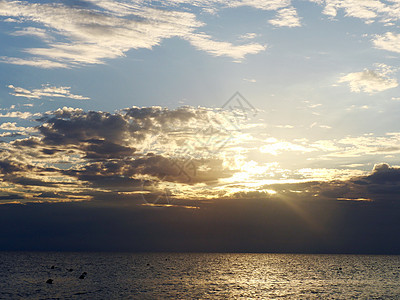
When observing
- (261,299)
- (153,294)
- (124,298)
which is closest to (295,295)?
(261,299)

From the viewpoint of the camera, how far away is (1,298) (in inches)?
3898

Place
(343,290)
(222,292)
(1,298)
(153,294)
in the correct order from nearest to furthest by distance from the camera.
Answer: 1. (1,298)
2. (153,294)
3. (222,292)
4. (343,290)

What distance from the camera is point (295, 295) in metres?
110

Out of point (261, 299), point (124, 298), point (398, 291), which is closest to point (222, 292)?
point (261, 299)

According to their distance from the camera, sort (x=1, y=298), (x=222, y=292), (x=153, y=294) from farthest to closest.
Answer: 1. (x=222, y=292)
2. (x=153, y=294)
3. (x=1, y=298)

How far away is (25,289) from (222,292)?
64.3 meters

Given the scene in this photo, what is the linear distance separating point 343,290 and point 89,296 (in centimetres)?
8384

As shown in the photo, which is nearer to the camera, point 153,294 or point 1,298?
point 1,298

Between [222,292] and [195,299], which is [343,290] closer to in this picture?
[222,292]

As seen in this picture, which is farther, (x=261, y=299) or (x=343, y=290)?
(x=343, y=290)

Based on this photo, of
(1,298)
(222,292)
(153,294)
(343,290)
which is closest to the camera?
(1,298)

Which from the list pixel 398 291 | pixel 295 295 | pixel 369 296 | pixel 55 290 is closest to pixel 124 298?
pixel 55 290

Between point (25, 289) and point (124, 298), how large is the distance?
133ft

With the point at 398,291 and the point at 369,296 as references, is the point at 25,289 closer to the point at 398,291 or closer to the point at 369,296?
the point at 369,296
